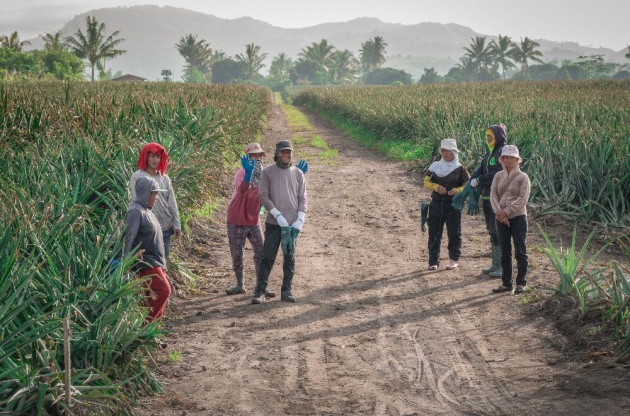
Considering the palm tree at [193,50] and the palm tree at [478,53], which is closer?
the palm tree at [478,53]

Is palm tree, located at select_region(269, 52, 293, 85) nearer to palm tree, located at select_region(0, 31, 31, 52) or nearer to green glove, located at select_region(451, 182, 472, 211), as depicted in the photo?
palm tree, located at select_region(0, 31, 31, 52)

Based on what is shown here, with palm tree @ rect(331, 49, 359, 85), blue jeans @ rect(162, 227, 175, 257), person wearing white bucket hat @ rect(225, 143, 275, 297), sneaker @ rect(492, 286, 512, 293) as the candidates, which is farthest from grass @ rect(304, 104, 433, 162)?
palm tree @ rect(331, 49, 359, 85)

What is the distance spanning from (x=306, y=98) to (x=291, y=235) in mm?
52468

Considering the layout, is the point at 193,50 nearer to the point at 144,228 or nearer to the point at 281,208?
the point at 281,208

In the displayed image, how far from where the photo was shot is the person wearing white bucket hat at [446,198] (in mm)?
9867

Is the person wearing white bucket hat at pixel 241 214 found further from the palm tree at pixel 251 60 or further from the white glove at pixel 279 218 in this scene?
the palm tree at pixel 251 60

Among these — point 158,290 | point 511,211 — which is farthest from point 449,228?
point 158,290

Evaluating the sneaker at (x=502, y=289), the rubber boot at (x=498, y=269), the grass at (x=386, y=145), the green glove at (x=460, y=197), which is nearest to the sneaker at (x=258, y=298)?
the sneaker at (x=502, y=289)

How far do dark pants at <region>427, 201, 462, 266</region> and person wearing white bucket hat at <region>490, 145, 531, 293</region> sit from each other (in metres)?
1.13

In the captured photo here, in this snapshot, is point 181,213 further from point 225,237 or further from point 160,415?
point 160,415

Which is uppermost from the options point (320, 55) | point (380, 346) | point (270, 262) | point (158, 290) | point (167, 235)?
point (320, 55)

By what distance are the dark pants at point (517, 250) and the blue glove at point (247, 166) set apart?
3122mm

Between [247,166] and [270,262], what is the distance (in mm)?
1131

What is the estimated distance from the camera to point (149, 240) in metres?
6.57
